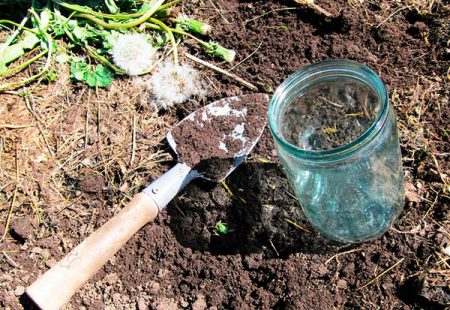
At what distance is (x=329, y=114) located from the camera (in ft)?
8.20

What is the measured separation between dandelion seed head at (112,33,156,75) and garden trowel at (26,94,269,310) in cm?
46

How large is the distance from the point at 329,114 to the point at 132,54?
1.19 m

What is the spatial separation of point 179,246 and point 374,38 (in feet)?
4.66

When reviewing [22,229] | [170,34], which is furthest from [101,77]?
[22,229]

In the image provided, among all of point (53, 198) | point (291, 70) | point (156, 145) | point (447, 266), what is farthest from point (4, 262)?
point (447, 266)

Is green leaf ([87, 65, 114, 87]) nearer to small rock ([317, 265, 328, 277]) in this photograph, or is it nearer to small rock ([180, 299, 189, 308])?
small rock ([180, 299, 189, 308])

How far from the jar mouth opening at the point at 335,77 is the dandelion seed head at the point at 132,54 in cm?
113

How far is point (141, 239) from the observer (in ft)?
8.86

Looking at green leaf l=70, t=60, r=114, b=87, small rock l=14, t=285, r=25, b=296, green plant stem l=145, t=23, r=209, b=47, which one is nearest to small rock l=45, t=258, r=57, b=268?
small rock l=14, t=285, r=25, b=296

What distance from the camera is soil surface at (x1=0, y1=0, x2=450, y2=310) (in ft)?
8.20

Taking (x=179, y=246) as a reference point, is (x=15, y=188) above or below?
above

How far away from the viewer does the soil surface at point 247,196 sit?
2.50 m

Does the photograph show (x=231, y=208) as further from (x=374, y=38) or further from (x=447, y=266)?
(x=374, y=38)

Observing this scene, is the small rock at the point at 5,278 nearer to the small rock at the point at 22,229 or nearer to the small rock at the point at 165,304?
the small rock at the point at 22,229
